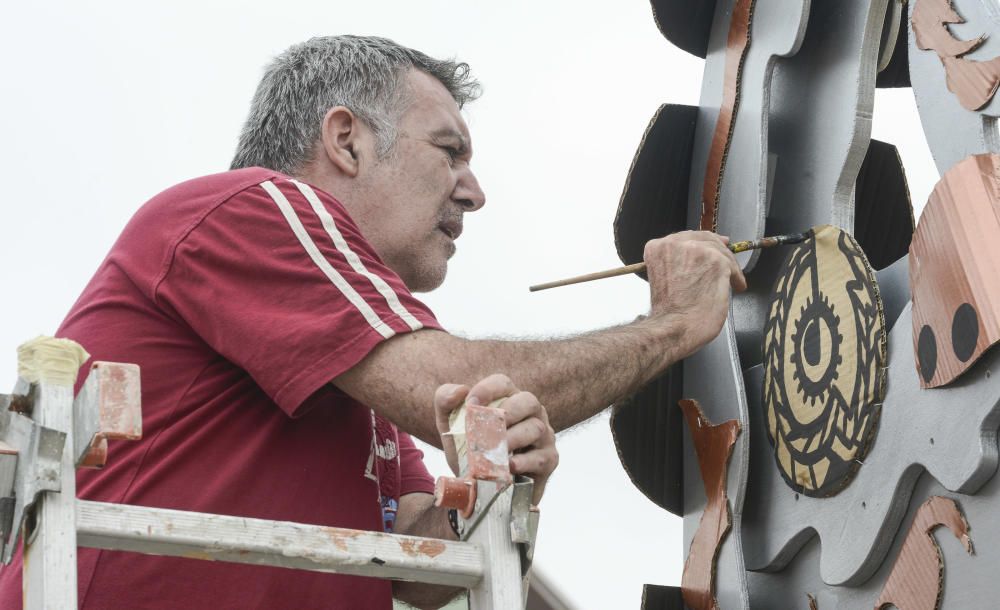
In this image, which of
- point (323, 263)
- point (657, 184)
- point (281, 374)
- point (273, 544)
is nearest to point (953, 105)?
point (657, 184)

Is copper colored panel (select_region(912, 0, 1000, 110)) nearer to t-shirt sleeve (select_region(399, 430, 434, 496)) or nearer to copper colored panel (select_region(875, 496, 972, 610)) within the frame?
copper colored panel (select_region(875, 496, 972, 610))

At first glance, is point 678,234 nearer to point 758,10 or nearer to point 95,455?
point 758,10

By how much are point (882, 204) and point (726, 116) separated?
0.35m

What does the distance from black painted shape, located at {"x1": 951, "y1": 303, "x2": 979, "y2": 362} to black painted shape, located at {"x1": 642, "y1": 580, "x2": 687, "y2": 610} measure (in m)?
0.85

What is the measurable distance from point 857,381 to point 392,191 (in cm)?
86

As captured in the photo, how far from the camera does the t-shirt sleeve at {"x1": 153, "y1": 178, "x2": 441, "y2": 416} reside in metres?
1.85

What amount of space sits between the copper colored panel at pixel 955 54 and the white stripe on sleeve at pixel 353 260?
2.90ft

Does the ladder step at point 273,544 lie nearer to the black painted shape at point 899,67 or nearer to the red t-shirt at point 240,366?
the red t-shirt at point 240,366

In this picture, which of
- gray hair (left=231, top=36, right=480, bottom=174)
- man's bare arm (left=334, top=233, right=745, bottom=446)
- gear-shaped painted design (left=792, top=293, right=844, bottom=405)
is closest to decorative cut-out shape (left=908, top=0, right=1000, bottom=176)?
gear-shaped painted design (left=792, top=293, right=844, bottom=405)

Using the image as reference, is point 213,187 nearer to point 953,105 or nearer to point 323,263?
point 323,263

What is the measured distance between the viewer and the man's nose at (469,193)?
269 centimetres

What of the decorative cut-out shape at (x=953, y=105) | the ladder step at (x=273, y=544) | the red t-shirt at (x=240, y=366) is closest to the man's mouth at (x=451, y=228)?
the red t-shirt at (x=240, y=366)

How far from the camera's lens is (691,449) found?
9.03 ft

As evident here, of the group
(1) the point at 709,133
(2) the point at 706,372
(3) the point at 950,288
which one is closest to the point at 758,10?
(1) the point at 709,133
